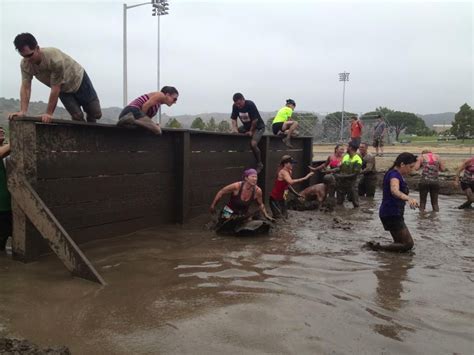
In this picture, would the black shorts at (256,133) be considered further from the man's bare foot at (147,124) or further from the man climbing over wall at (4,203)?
the man climbing over wall at (4,203)

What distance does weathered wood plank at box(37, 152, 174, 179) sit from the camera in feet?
17.5

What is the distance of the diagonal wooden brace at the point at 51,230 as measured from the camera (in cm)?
456

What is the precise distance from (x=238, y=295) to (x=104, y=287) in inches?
53.2

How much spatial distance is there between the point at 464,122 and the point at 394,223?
231ft

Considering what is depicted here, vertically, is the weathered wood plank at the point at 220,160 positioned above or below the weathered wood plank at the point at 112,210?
above

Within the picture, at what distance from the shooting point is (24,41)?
5078 millimetres

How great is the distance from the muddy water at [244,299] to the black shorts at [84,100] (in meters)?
1.93

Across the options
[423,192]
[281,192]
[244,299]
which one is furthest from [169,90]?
[423,192]

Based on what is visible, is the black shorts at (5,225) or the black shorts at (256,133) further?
the black shorts at (256,133)

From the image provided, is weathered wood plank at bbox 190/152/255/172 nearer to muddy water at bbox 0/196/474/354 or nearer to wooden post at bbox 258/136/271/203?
wooden post at bbox 258/136/271/203

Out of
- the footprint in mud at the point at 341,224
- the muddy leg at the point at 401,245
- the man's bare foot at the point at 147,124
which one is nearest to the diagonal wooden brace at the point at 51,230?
the man's bare foot at the point at 147,124

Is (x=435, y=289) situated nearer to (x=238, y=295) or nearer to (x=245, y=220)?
(x=238, y=295)

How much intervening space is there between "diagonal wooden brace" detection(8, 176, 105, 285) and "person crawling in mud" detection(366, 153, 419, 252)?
4205 millimetres

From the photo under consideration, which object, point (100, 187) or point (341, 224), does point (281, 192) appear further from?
point (100, 187)
